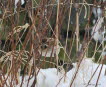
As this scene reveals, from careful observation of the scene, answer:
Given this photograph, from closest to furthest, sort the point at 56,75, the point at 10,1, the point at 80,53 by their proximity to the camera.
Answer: the point at 10,1 → the point at 80,53 → the point at 56,75

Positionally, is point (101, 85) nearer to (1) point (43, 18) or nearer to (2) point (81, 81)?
(2) point (81, 81)

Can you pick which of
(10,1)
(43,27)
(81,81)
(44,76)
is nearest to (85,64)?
(81,81)

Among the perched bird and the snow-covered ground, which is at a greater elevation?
the perched bird

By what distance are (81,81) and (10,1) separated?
0.57 metres

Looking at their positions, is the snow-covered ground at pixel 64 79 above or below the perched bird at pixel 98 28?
below

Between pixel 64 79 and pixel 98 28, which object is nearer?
pixel 64 79

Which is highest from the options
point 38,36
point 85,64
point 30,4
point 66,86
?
point 30,4

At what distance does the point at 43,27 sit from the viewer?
3.89ft

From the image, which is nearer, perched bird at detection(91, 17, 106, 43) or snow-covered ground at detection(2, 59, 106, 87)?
perched bird at detection(91, 17, 106, 43)

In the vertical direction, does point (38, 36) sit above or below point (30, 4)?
below

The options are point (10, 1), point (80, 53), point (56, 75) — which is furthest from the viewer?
point (56, 75)

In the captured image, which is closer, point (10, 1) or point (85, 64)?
point (10, 1)

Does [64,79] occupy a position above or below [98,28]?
below

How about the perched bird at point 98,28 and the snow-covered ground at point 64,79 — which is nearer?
the perched bird at point 98,28
